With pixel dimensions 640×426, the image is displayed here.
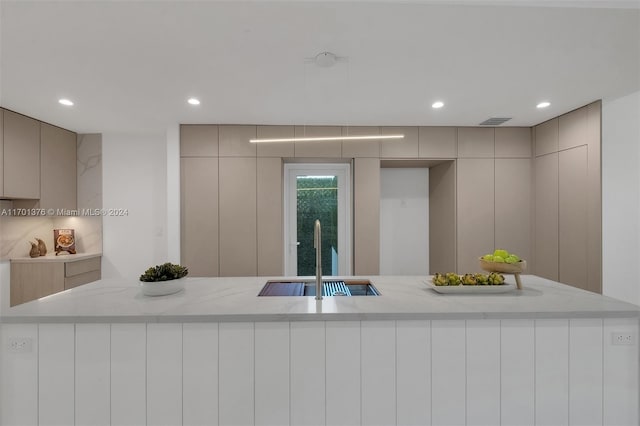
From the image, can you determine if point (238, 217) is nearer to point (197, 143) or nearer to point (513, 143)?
point (197, 143)

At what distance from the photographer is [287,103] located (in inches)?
123

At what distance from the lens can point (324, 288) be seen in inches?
84.7

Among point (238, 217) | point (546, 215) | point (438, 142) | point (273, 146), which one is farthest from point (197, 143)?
point (546, 215)

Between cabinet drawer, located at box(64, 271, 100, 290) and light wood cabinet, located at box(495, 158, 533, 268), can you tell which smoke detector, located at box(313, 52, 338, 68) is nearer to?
light wood cabinet, located at box(495, 158, 533, 268)

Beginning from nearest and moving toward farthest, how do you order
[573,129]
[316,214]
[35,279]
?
[573,129] < [35,279] < [316,214]

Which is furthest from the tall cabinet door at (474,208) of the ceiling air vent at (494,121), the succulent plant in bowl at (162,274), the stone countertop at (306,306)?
the succulent plant in bowl at (162,274)

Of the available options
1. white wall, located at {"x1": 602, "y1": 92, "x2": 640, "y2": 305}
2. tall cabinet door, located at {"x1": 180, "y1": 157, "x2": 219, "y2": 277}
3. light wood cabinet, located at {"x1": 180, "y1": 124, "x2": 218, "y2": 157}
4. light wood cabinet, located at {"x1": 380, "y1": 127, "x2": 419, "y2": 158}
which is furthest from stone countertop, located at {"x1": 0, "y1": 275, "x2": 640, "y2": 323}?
light wood cabinet, located at {"x1": 380, "y1": 127, "x2": 419, "y2": 158}

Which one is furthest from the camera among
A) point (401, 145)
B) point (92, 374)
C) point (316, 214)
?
point (316, 214)

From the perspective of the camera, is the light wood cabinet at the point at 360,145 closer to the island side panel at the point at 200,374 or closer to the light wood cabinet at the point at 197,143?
the light wood cabinet at the point at 197,143

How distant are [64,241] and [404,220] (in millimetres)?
4576

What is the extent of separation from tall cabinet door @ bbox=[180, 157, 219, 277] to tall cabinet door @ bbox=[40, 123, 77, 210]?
1569 mm

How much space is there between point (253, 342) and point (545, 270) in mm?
3819

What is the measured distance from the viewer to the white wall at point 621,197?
2.93 meters

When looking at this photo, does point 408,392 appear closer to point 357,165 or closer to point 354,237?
point 354,237
